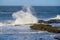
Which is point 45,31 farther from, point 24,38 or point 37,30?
point 24,38

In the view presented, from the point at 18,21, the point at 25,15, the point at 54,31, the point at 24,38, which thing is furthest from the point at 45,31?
the point at 25,15

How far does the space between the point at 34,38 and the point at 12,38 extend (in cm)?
110

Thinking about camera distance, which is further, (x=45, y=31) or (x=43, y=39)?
(x=45, y=31)

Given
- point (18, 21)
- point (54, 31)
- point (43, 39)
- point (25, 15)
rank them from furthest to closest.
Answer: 1. point (25, 15)
2. point (18, 21)
3. point (54, 31)
4. point (43, 39)

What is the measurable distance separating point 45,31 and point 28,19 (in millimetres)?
7933

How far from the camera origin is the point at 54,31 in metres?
16.5

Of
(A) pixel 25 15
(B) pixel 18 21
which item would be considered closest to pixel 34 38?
(B) pixel 18 21

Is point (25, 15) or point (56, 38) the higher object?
point (25, 15)

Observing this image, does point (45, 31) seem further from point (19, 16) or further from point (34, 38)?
point (19, 16)

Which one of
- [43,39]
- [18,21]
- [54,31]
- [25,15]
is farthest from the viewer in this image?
[25,15]

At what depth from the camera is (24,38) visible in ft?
46.3

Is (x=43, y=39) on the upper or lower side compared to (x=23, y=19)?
lower

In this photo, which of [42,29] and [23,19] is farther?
[23,19]

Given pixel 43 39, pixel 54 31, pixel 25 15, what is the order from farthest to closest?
pixel 25 15
pixel 54 31
pixel 43 39
